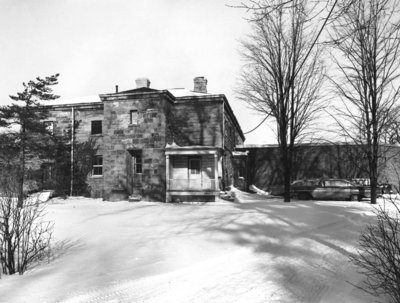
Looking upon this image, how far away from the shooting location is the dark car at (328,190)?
69.7 feet

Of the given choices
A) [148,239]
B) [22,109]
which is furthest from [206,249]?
[22,109]

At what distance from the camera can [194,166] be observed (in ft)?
71.5

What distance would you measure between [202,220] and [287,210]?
4433mm

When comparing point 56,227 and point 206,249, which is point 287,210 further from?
point 56,227

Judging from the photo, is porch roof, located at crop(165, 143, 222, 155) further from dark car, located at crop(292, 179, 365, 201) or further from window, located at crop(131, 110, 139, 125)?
dark car, located at crop(292, 179, 365, 201)

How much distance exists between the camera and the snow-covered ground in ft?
18.4

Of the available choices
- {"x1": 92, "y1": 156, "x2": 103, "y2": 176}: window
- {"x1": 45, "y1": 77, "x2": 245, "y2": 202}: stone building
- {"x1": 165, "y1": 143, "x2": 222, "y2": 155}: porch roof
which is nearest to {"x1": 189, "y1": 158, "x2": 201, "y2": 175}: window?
{"x1": 45, "y1": 77, "x2": 245, "y2": 202}: stone building

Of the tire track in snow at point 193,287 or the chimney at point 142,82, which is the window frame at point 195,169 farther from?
the tire track in snow at point 193,287

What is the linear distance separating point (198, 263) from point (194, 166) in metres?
14.8

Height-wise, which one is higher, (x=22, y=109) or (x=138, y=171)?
(x=22, y=109)

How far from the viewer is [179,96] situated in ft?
76.8

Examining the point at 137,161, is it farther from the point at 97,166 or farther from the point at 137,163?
the point at 97,166

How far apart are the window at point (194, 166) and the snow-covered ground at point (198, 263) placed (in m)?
9.70

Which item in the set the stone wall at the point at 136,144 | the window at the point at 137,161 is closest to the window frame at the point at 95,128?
the stone wall at the point at 136,144
